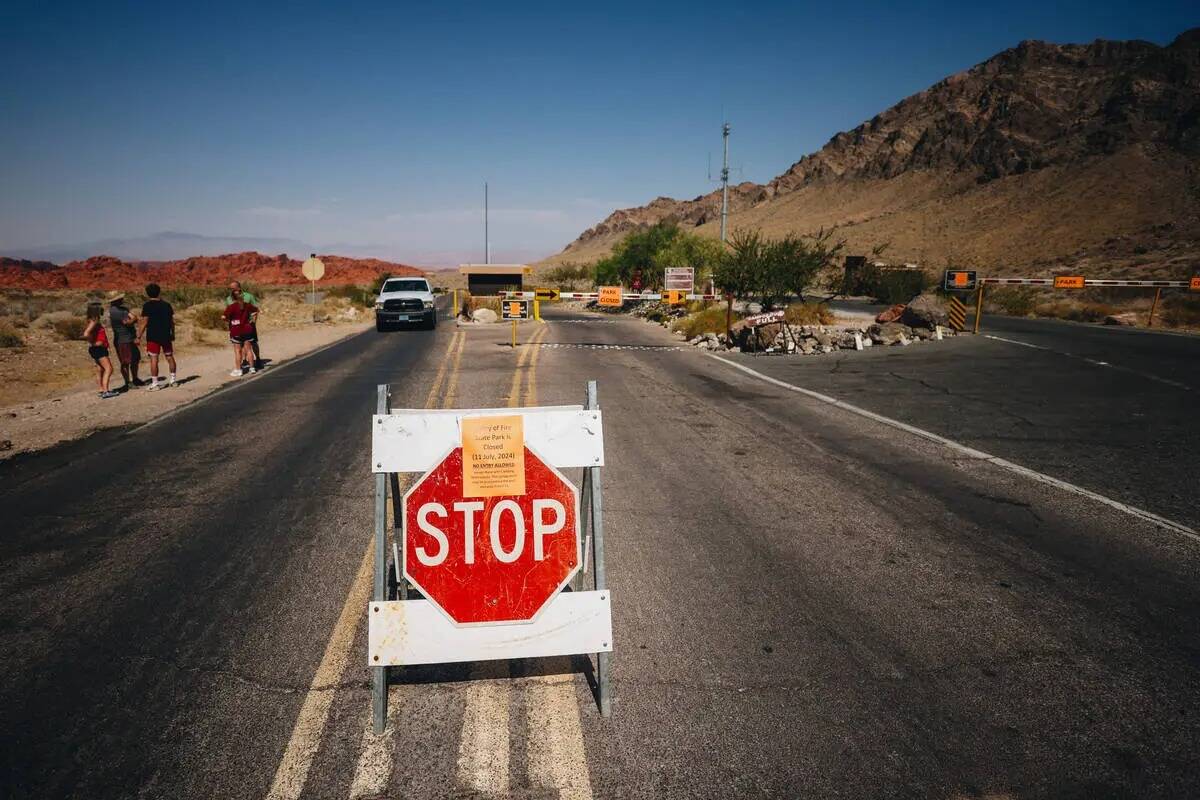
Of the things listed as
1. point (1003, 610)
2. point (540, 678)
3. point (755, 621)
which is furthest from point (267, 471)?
point (1003, 610)

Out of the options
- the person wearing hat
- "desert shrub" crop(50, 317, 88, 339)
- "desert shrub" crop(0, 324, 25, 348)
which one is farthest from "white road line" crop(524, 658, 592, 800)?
"desert shrub" crop(50, 317, 88, 339)

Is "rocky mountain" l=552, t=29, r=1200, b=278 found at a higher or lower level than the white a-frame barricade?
higher

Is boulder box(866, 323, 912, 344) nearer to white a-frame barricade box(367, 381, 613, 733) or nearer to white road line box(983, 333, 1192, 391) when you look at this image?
white road line box(983, 333, 1192, 391)

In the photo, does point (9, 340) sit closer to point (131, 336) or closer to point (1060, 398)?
point (131, 336)

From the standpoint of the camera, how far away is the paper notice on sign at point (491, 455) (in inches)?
133

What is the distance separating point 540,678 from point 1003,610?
310 centimetres

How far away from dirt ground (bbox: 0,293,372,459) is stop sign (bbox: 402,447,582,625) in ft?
27.5

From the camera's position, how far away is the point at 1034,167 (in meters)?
79.4

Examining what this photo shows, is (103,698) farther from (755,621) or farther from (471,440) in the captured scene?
(755,621)

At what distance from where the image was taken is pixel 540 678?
3.77 metres

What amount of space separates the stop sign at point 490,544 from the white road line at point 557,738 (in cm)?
51

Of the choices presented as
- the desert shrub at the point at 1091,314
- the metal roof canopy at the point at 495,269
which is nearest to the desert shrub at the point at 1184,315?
the desert shrub at the point at 1091,314

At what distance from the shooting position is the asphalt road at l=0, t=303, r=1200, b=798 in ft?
9.98

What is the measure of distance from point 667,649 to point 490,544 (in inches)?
52.8
